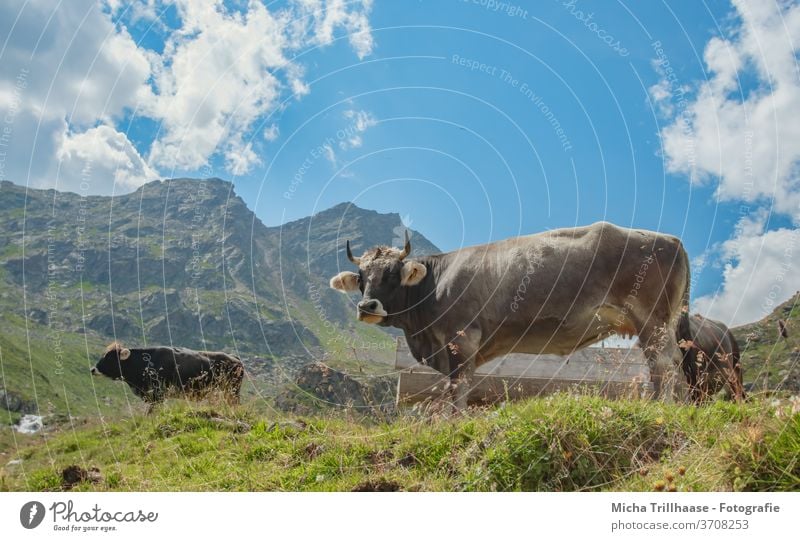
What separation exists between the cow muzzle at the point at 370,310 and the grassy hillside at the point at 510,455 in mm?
2362

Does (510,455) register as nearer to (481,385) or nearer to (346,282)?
(481,385)

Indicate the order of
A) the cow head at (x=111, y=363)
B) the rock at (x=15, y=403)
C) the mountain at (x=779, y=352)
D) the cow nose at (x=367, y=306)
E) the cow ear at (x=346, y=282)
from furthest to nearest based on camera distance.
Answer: the rock at (x=15, y=403) < the cow head at (x=111, y=363) < the cow ear at (x=346, y=282) < the cow nose at (x=367, y=306) < the mountain at (x=779, y=352)

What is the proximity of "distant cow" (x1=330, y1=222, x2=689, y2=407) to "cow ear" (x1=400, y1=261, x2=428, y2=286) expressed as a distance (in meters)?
0.09

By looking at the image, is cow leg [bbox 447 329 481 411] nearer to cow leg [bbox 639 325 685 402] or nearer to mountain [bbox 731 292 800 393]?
cow leg [bbox 639 325 685 402]

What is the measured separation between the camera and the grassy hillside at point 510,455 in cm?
572

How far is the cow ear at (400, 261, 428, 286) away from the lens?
12.6 meters

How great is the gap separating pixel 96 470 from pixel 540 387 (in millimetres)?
8291

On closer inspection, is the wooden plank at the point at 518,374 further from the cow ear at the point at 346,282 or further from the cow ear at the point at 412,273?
the cow ear at the point at 412,273

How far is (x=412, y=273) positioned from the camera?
12.7 m

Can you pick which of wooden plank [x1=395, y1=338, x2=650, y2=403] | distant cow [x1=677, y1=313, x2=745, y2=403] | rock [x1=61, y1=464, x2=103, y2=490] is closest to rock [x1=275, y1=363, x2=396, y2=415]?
wooden plank [x1=395, y1=338, x2=650, y2=403]

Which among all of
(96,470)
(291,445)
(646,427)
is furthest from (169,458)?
(646,427)

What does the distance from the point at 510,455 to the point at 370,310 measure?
551 centimetres

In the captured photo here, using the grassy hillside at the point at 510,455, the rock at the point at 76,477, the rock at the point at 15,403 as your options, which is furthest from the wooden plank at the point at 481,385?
the rock at the point at 15,403
